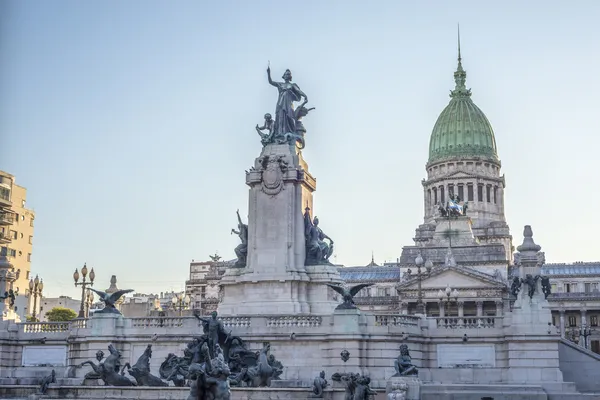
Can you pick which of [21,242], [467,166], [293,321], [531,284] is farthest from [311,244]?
[467,166]

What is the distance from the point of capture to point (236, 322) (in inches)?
1492

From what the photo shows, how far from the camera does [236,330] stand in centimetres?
3747

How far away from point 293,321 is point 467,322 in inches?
308

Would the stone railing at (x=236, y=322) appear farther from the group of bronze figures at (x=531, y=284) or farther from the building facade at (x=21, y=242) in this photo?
the building facade at (x=21, y=242)

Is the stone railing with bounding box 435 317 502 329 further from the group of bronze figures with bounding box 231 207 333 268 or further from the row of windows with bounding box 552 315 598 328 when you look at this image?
the row of windows with bounding box 552 315 598 328

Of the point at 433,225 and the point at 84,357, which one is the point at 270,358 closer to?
the point at 84,357

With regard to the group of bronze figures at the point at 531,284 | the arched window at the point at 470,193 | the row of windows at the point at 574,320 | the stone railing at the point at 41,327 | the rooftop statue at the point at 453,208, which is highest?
the arched window at the point at 470,193

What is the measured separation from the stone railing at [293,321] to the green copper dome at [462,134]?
9103cm

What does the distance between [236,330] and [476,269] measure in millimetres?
71585

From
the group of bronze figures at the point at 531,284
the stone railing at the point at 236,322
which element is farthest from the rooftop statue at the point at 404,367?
the stone railing at the point at 236,322

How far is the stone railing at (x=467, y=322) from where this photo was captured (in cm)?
3766

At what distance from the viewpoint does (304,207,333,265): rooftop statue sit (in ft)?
141

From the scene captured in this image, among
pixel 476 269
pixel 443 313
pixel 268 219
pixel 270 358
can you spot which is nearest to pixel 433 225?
pixel 476 269

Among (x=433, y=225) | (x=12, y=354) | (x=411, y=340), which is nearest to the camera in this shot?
(x=411, y=340)
